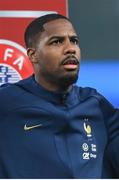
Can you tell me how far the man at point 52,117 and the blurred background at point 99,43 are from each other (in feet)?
1.22

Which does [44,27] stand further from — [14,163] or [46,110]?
[14,163]

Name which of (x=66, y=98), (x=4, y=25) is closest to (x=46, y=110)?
(x=66, y=98)

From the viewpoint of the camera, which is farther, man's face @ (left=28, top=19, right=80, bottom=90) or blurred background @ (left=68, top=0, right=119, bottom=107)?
blurred background @ (left=68, top=0, right=119, bottom=107)

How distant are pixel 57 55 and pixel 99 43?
509mm

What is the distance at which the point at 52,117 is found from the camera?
1.37 metres

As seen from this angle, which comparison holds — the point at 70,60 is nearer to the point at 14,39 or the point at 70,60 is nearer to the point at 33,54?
the point at 33,54

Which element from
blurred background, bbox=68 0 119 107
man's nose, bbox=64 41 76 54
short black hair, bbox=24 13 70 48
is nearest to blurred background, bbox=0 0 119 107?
blurred background, bbox=68 0 119 107

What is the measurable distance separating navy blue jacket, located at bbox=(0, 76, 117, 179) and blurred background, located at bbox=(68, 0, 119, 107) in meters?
0.39

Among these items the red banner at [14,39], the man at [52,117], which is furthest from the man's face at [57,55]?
the red banner at [14,39]

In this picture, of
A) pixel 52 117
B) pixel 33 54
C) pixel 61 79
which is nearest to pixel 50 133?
pixel 52 117

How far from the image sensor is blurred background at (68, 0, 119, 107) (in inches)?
72.2

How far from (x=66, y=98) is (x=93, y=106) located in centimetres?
8

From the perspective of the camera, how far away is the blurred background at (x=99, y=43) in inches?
72.2

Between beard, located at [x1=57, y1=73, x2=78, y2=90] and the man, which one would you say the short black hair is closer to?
the man
